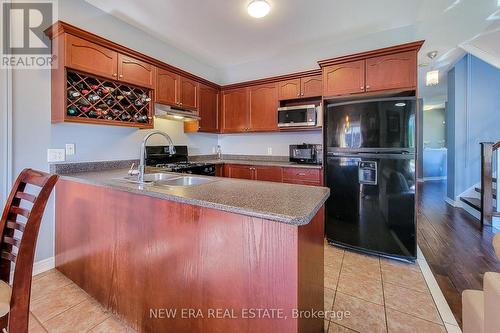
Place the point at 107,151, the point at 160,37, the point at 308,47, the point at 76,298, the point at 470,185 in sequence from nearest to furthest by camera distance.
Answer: the point at 76,298
the point at 107,151
the point at 160,37
the point at 308,47
the point at 470,185

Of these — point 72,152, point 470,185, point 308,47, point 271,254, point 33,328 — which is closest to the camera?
point 271,254

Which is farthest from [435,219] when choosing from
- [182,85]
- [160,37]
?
[160,37]

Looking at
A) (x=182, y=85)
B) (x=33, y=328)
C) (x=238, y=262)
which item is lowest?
(x=33, y=328)

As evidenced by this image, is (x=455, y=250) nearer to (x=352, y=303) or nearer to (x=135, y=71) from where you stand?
(x=352, y=303)

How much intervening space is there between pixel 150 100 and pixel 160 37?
1067mm

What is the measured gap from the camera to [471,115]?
4148mm

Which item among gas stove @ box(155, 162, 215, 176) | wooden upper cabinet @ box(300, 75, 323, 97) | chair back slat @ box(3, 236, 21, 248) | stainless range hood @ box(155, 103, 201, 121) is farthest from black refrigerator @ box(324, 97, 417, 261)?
chair back slat @ box(3, 236, 21, 248)

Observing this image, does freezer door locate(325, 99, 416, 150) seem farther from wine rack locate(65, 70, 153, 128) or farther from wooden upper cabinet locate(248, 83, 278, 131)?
wine rack locate(65, 70, 153, 128)

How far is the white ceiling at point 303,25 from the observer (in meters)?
2.42

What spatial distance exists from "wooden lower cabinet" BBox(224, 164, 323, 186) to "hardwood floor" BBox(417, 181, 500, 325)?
1.42 meters

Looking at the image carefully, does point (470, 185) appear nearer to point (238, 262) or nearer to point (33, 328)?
point (238, 262)

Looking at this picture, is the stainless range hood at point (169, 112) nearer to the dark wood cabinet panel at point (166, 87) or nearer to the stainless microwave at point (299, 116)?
the dark wood cabinet panel at point (166, 87)

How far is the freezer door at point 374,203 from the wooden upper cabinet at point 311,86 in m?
1.08

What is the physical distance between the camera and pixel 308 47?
349cm
